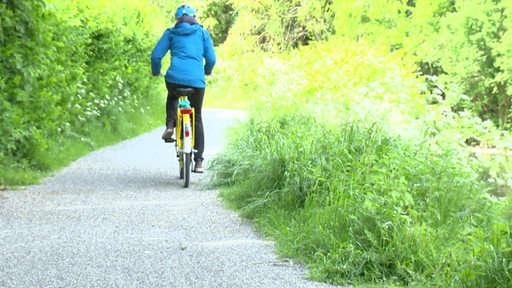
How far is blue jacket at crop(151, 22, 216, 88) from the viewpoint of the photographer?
11312mm

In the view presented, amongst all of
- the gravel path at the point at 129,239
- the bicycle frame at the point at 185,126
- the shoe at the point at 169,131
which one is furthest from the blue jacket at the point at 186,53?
the gravel path at the point at 129,239

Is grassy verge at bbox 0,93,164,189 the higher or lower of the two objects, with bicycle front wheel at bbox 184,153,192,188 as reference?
lower

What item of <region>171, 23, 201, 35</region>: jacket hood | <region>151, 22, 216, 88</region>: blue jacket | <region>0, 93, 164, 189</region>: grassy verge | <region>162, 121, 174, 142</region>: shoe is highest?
<region>171, 23, 201, 35</region>: jacket hood

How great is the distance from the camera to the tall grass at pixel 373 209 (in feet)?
18.8

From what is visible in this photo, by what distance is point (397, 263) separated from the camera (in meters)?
5.93

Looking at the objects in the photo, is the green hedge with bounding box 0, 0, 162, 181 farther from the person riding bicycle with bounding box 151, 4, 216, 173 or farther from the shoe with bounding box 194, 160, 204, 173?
the shoe with bounding box 194, 160, 204, 173

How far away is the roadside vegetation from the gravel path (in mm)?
314

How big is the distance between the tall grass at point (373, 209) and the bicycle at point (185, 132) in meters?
0.86

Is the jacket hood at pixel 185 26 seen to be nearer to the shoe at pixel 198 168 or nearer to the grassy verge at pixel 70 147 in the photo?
the shoe at pixel 198 168

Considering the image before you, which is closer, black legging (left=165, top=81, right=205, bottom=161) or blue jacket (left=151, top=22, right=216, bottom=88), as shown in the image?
blue jacket (left=151, top=22, right=216, bottom=88)

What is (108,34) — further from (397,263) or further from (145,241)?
(397,263)

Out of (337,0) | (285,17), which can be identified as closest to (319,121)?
(337,0)

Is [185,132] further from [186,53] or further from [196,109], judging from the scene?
[186,53]

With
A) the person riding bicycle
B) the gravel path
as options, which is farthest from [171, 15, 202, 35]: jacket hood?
the gravel path
